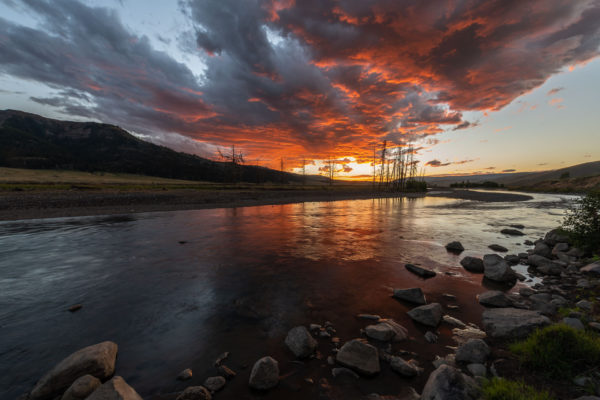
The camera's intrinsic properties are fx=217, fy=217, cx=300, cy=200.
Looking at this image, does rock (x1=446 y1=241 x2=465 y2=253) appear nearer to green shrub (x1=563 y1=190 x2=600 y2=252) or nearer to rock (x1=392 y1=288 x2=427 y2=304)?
green shrub (x1=563 y1=190 x2=600 y2=252)

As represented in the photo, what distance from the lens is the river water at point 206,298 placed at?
5160 millimetres

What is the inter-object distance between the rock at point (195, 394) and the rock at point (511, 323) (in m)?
7.34

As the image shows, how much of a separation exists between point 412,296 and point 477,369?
3.62 metres

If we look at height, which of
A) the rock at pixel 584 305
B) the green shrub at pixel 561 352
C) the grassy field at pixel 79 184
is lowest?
the rock at pixel 584 305

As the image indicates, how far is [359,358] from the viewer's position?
5.11 meters

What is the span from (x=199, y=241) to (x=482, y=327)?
672 inches

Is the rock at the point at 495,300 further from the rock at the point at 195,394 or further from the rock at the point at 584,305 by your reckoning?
the rock at the point at 195,394

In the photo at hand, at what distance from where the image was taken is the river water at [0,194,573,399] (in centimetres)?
516

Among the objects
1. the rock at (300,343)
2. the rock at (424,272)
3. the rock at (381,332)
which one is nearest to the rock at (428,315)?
the rock at (381,332)

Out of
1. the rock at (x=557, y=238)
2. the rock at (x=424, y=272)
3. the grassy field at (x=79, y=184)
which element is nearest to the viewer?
the rock at (x=424, y=272)

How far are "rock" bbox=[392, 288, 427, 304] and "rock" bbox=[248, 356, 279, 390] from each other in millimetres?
5639

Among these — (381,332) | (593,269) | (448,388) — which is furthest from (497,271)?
(448,388)

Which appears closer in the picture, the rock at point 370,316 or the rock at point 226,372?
the rock at point 226,372

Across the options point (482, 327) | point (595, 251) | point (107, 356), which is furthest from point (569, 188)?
point (107, 356)
